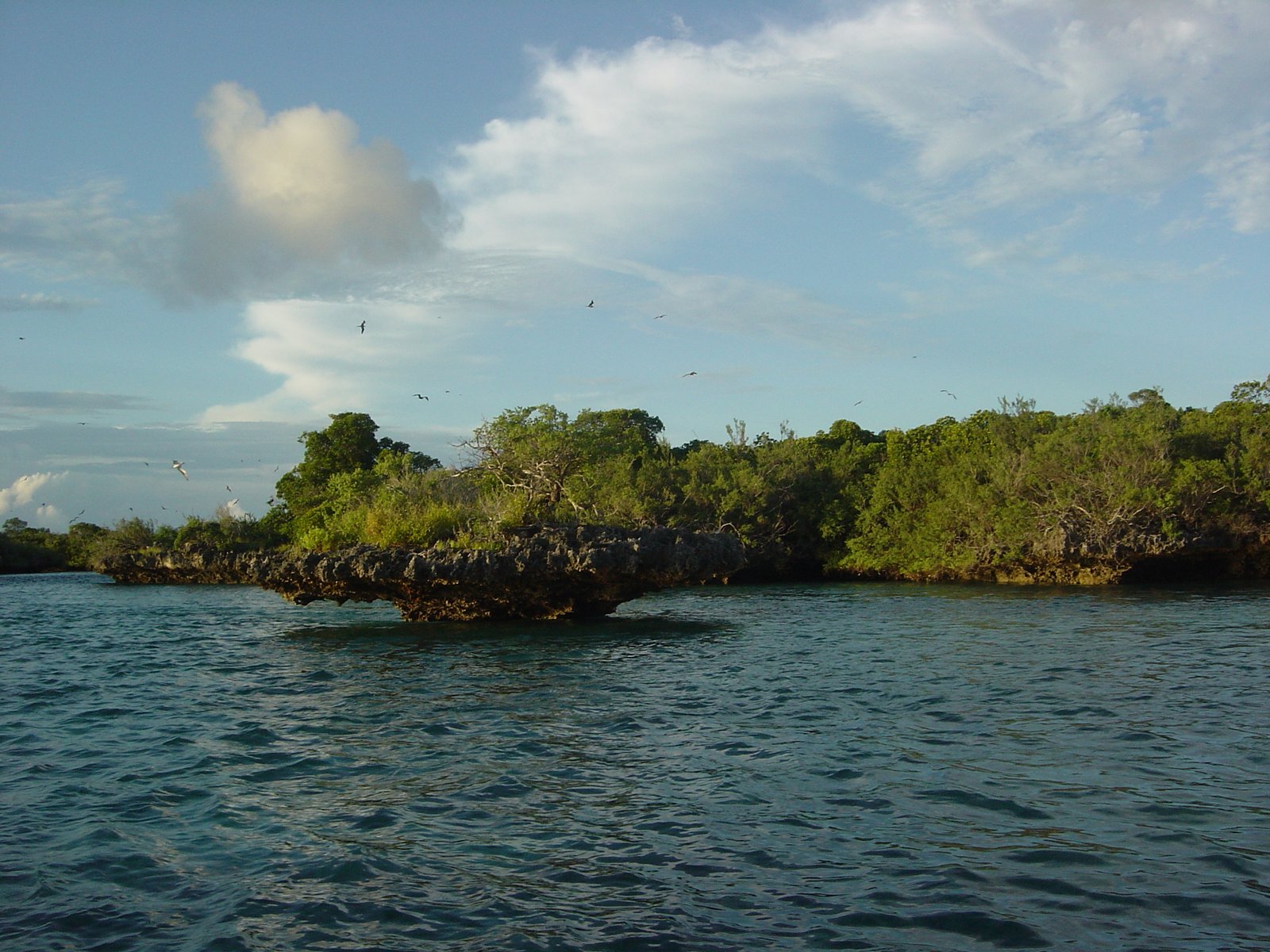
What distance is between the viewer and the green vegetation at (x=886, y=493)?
32.2m

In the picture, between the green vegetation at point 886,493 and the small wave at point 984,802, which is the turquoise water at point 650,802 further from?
the green vegetation at point 886,493

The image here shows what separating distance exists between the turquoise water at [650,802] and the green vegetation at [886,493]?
1005cm

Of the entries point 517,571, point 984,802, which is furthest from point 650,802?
point 517,571

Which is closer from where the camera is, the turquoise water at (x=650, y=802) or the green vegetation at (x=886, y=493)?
the turquoise water at (x=650, y=802)

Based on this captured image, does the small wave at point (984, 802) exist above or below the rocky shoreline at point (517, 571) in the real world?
below

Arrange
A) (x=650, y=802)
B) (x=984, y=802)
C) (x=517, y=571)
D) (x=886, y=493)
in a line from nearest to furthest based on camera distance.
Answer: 1. (x=984, y=802)
2. (x=650, y=802)
3. (x=517, y=571)
4. (x=886, y=493)

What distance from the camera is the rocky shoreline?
22.6m

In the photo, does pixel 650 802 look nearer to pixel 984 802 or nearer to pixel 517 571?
pixel 984 802

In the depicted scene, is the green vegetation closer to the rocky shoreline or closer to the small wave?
the rocky shoreline

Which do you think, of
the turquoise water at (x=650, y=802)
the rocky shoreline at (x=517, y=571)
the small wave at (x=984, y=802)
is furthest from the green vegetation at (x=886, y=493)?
the small wave at (x=984, y=802)

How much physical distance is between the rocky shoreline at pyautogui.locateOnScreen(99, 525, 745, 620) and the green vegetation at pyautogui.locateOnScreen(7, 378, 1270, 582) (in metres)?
1.26

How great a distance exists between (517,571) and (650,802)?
46.3 ft

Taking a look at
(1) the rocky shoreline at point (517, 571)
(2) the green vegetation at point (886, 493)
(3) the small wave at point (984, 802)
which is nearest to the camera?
(3) the small wave at point (984, 802)

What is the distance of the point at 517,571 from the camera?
22.6 meters
